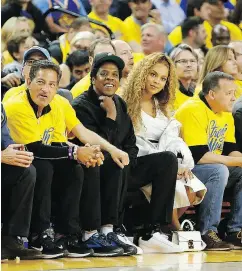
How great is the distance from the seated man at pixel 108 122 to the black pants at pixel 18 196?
2.47ft

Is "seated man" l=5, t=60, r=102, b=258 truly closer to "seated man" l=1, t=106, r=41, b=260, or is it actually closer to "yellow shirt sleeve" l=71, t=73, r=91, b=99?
"seated man" l=1, t=106, r=41, b=260

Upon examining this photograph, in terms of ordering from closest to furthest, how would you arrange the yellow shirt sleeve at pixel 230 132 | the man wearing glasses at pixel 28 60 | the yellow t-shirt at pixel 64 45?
the man wearing glasses at pixel 28 60, the yellow shirt sleeve at pixel 230 132, the yellow t-shirt at pixel 64 45

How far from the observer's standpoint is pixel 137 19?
10.6 metres

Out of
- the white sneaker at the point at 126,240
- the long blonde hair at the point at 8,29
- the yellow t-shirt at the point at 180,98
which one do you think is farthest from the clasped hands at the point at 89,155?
the long blonde hair at the point at 8,29

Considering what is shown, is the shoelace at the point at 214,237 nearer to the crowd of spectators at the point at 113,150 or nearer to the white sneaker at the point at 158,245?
the crowd of spectators at the point at 113,150

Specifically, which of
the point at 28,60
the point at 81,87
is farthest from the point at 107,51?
the point at 28,60

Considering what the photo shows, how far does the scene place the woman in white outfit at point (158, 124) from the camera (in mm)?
6863

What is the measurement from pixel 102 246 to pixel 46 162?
0.79 m

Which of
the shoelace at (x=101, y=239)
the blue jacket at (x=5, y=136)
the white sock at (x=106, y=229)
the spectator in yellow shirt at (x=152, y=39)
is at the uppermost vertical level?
the spectator in yellow shirt at (x=152, y=39)

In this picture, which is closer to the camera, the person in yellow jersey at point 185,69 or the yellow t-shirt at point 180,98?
the yellow t-shirt at point 180,98

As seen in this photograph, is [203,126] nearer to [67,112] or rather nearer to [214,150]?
[214,150]

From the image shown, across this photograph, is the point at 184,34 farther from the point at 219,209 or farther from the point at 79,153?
the point at 79,153

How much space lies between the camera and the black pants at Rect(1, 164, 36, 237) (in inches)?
226

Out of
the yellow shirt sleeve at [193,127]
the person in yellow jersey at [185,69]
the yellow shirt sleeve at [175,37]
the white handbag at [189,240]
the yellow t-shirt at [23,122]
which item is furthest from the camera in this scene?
the yellow shirt sleeve at [175,37]
